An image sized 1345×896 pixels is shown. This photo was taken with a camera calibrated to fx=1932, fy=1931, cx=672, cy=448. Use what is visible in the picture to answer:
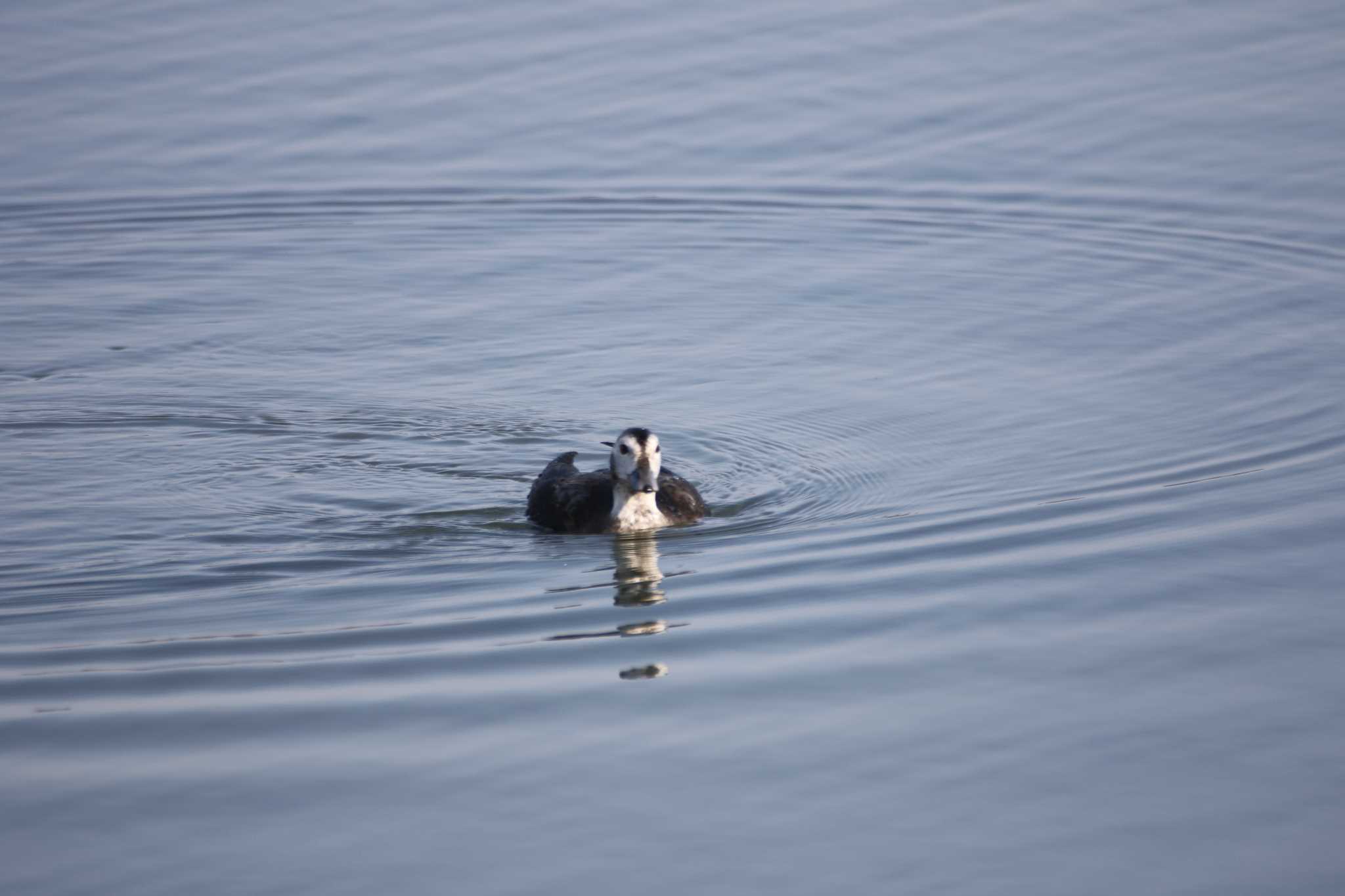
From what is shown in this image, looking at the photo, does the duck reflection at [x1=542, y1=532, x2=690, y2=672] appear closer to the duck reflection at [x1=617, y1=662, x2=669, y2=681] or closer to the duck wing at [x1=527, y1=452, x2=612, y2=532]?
the duck reflection at [x1=617, y1=662, x2=669, y2=681]

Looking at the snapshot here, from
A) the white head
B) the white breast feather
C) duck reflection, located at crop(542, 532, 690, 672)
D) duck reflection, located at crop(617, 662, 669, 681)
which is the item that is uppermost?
the white head

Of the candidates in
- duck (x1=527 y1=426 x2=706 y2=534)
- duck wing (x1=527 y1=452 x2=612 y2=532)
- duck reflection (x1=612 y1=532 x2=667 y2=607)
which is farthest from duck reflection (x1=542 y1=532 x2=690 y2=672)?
duck wing (x1=527 y1=452 x2=612 y2=532)

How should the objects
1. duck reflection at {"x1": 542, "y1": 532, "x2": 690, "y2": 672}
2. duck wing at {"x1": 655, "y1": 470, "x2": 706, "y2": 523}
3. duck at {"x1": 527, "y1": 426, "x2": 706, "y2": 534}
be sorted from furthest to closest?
duck wing at {"x1": 655, "y1": 470, "x2": 706, "y2": 523} < duck at {"x1": 527, "y1": 426, "x2": 706, "y2": 534} < duck reflection at {"x1": 542, "y1": 532, "x2": 690, "y2": 672}

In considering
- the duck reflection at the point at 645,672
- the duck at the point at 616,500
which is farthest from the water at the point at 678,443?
the duck at the point at 616,500

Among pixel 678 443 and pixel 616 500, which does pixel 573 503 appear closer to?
pixel 616 500

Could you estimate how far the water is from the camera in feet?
28.0

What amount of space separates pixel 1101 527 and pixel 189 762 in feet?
21.1

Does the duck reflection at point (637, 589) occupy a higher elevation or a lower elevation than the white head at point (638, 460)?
lower

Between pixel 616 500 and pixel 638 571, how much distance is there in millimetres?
1379

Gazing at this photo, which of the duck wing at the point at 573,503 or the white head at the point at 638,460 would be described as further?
the duck wing at the point at 573,503

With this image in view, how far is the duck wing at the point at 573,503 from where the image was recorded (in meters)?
14.0

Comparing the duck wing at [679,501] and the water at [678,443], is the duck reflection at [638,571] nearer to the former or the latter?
the water at [678,443]

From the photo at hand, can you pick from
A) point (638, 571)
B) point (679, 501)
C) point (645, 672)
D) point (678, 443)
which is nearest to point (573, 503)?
point (679, 501)

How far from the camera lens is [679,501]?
1395 centimetres
